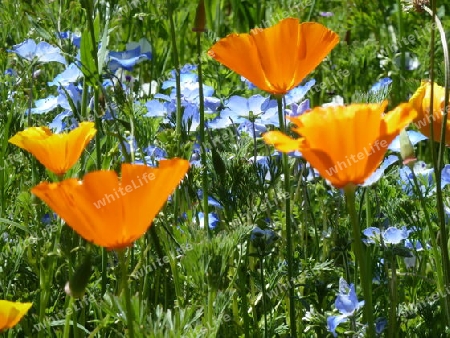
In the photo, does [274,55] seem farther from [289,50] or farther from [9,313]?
[9,313]

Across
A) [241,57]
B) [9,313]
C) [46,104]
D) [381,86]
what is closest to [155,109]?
[46,104]

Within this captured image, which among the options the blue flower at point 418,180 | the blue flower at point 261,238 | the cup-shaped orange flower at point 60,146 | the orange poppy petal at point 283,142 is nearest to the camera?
the orange poppy petal at point 283,142

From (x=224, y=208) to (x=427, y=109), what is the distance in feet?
1.52

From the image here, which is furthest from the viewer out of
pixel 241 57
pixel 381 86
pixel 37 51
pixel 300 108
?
pixel 37 51

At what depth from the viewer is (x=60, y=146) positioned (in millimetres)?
1311

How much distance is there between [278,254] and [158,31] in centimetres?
154

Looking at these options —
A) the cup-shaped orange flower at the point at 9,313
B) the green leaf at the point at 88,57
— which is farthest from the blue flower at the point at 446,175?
the cup-shaped orange flower at the point at 9,313

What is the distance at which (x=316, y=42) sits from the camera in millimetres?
1438

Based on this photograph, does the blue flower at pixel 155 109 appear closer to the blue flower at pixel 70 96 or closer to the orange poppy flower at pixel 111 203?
the blue flower at pixel 70 96

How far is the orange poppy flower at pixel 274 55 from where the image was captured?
4.61ft

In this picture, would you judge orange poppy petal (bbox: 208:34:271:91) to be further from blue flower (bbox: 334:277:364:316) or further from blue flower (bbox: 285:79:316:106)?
blue flower (bbox: 285:79:316:106)

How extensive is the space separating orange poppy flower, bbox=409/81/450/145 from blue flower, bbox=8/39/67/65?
A: 4.24 feet

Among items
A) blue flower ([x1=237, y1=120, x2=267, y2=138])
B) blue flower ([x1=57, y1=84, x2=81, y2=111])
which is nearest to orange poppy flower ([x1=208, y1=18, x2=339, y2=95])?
blue flower ([x1=237, y1=120, x2=267, y2=138])

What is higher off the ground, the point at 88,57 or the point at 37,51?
the point at 37,51
